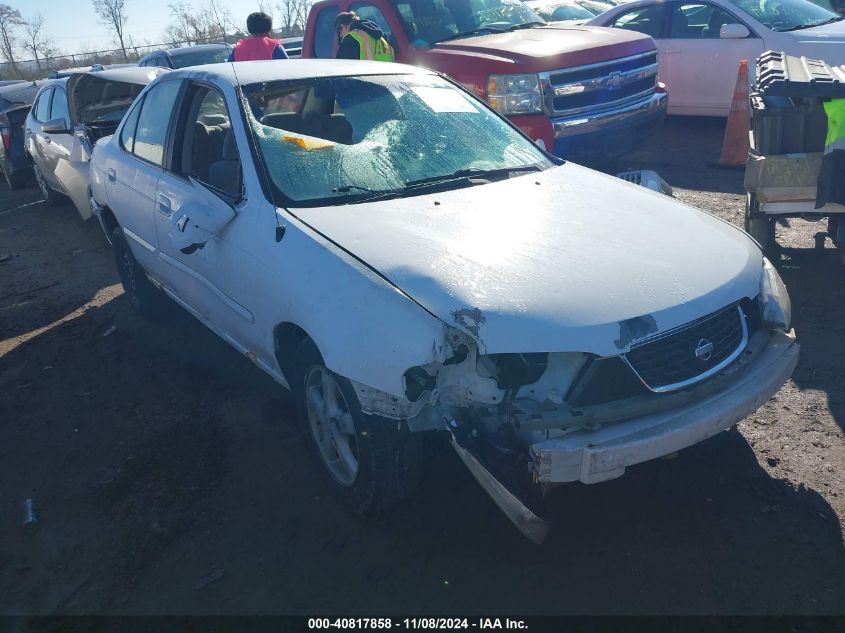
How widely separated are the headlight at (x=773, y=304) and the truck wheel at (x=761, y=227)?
2.18 m

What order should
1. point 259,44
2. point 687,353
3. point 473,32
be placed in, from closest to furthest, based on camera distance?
point 687,353
point 473,32
point 259,44

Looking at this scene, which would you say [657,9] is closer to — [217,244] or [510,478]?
[217,244]

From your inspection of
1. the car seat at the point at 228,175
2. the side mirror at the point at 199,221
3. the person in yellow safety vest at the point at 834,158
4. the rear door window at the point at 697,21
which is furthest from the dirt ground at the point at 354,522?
the rear door window at the point at 697,21

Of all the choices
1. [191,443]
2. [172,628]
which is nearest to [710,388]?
[172,628]

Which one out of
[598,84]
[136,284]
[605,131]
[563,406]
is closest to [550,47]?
[598,84]

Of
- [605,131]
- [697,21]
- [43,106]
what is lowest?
[605,131]

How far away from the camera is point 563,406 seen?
2549 millimetres

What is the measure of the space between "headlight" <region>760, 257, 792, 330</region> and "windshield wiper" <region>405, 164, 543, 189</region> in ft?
4.32

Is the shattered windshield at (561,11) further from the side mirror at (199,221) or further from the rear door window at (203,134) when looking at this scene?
the side mirror at (199,221)

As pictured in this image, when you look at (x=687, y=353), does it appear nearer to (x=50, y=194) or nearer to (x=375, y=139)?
(x=375, y=139)

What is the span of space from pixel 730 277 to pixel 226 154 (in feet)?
8.06

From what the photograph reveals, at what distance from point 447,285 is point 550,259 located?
0.46m

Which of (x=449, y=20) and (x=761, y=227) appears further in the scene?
(x=449, y=20)

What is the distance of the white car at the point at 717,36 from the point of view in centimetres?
803
